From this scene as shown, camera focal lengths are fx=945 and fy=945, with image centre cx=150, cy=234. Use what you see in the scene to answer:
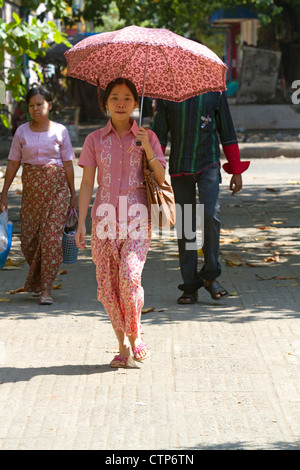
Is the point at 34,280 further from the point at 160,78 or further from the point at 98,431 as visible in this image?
the point at 98,431

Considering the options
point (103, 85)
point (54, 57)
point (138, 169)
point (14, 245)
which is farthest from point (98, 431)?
point (54, 57)

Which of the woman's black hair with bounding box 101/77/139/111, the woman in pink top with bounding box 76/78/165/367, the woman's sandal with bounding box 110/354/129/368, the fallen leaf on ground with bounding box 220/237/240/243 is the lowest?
the fallen leaf on ground with bounding box 220/237/240/243

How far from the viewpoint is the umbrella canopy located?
20.3 feet

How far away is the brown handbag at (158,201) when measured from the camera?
5531mm

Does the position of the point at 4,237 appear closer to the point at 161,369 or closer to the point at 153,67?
the point at 153,67

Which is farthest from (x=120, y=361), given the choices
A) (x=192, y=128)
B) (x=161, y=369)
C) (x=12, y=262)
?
(x=12, y=262)

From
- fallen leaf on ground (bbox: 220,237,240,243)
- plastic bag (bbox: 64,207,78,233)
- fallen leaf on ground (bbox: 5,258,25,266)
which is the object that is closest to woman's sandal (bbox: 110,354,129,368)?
plastic bag (bbox: 64,207,78,233)

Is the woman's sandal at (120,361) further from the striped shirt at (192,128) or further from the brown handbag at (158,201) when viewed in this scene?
the striped shirt at (192,128)

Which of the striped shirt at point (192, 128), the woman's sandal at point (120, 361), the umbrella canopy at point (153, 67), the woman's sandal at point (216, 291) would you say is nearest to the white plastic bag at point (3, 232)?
the striped shirt at point (192, 128)

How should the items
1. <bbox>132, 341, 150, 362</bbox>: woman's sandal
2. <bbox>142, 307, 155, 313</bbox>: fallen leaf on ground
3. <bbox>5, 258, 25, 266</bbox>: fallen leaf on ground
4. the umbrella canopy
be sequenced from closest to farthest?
<bbox>132, 341, 150, 362</bbox>: woman's sandal < the umbrella canopy < <bbox>142, 307, 155, 313</bbox>: fallen leaf on ground < <bbox>5, 258, 25, 266</bbox>: fallen leaf on ground

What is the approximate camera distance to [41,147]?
7.37 m

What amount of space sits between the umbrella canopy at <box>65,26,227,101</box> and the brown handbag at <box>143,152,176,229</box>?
0.80 m

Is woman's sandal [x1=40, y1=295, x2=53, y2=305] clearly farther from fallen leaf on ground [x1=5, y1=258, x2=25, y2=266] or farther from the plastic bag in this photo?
fallen leaf on ground [x1=5, y1=258, x2=25, y2=266]
